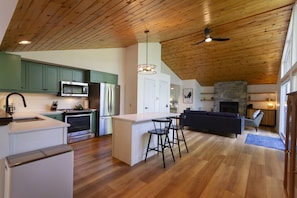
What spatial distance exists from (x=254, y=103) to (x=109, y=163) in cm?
876

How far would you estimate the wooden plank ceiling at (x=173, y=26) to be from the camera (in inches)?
86.0

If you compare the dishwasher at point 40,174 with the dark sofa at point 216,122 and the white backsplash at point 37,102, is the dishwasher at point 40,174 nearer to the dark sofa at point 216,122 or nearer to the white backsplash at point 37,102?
the white backsplash at point 37,102


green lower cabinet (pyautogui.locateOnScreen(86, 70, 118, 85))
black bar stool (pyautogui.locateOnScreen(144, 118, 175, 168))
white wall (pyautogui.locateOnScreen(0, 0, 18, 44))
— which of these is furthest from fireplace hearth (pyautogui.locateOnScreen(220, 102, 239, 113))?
white wall (pyautogui.locateOnScreen(0, 0, 18, 44))

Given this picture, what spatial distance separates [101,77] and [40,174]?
→ 12.9 ft

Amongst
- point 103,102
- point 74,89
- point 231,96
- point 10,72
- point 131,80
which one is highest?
point 131,80

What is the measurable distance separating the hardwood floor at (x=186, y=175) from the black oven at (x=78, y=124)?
598 mm

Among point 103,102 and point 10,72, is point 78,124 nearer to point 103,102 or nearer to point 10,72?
point 103,102

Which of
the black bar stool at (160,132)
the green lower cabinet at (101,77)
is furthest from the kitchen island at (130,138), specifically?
the green lower cabinet at (101,77)

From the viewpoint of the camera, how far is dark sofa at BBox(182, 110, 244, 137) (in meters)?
5.35

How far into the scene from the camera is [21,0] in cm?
156

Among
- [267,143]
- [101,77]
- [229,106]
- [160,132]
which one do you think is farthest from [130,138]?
[229,106]

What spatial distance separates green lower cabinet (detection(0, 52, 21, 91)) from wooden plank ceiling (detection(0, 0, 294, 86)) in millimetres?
287

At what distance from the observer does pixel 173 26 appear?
3.91m

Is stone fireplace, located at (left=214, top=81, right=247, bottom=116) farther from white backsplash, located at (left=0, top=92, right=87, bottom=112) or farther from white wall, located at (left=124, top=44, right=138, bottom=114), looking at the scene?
white backsplash, located at (left=0, top=92, right=87, bottom=112)
